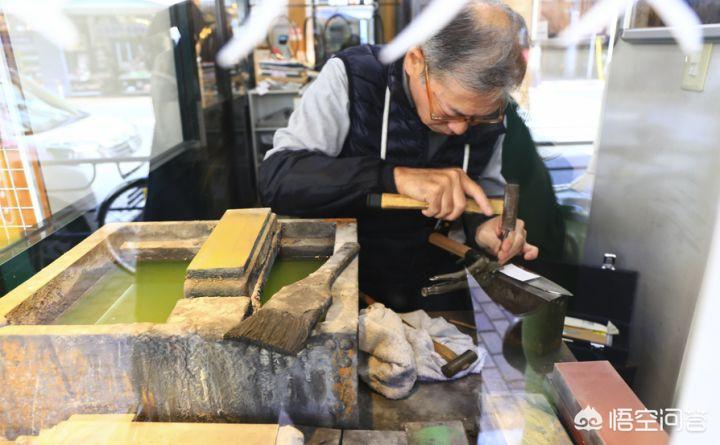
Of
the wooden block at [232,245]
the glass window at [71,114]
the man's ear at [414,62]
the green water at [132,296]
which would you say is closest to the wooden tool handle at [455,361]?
the wooden block at [232,245]

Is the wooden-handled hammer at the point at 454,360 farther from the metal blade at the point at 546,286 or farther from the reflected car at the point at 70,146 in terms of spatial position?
the reflected car at the point at 70,146

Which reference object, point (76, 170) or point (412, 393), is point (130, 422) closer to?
point (412, 393)

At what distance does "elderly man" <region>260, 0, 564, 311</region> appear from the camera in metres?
1.13

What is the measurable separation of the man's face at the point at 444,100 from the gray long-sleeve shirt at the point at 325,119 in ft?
0.45

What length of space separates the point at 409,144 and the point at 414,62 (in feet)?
0.88

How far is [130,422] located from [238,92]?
283 cm

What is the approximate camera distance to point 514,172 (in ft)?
6.60

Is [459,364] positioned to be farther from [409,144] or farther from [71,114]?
[71,114]

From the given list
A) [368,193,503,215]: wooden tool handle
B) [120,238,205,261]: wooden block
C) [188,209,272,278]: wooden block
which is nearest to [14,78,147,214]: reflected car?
[120,238,205,261]: wooden block

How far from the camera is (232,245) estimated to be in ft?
3.29

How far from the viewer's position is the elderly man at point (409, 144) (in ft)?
3.72

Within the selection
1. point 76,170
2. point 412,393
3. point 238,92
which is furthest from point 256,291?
point 238,92

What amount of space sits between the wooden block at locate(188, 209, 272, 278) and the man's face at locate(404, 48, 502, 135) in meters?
0.55

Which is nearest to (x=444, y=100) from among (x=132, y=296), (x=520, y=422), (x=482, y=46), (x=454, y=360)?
(x=482, y=46)
